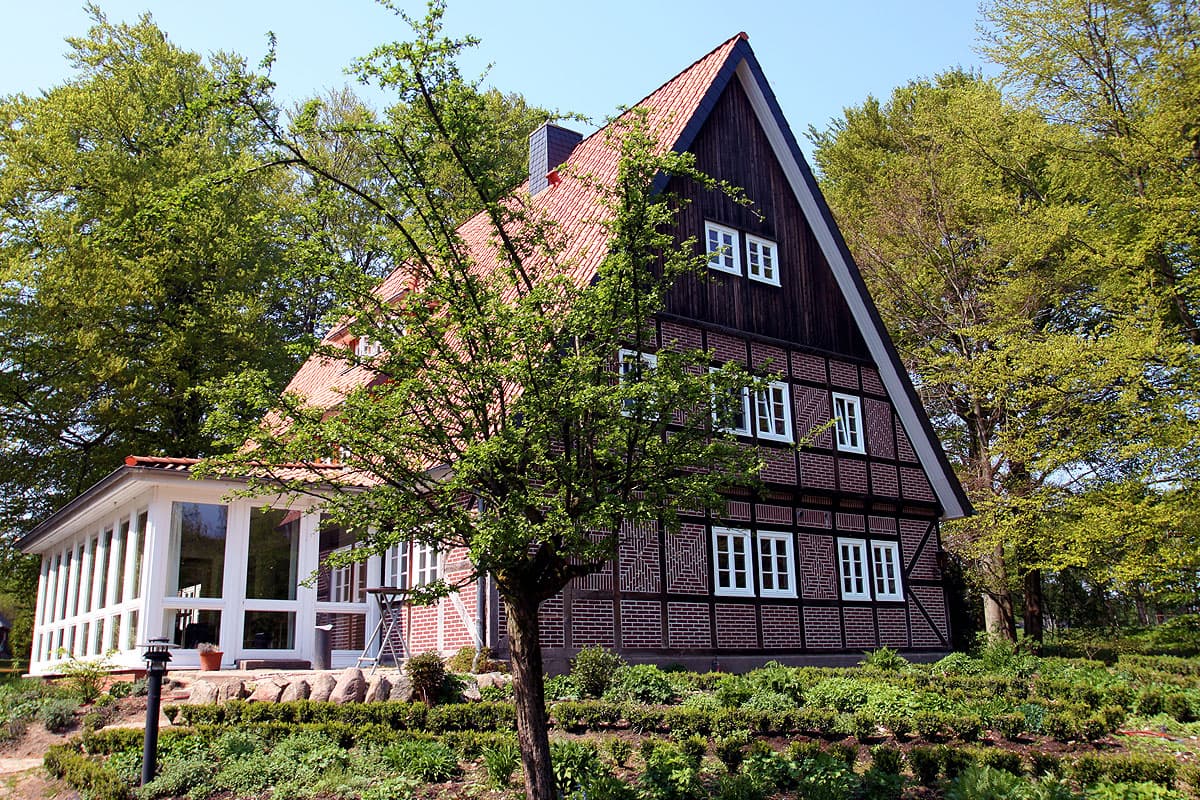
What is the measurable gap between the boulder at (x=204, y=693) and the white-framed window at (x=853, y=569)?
35.5 ft

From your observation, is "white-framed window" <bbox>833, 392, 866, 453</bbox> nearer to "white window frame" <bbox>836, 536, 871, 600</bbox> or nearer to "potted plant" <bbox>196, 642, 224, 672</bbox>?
"white window frame" <bbox>836, 536, 871, 600</bbox>

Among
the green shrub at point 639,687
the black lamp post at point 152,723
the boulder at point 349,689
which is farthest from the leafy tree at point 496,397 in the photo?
the green shrub at point 639,687

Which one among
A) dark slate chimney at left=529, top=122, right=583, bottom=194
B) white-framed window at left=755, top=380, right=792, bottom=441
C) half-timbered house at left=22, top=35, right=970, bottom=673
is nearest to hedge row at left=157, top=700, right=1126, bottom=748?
half-timbered house at left=22, top=35, right=970, bottom=673

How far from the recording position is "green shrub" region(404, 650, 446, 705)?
1091 centimetres

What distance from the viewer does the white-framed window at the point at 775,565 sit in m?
16.6

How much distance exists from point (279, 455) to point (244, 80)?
2.54 m

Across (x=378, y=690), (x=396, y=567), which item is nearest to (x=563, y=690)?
(x=378, y=690)

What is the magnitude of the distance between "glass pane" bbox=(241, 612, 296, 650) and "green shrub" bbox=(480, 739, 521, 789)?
6.95 metres

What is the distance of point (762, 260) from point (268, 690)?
11.5 metres

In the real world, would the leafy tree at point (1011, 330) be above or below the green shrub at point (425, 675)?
above

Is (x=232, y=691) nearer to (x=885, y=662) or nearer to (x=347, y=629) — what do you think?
(x=347, y=629)

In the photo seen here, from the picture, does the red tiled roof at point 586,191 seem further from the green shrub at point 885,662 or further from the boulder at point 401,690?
the green shrub at point 885,662

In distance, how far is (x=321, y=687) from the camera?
10898 millimetres

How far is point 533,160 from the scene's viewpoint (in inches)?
824
